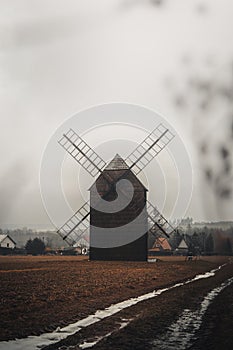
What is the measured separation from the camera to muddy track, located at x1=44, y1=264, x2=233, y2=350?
486 inches

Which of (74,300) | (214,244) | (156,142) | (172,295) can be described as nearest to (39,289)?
(74,300)

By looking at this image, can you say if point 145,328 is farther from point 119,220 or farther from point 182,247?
point 182,247

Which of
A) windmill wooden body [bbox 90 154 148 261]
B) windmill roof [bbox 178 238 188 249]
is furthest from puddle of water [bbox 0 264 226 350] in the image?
windmill roof [bbox 178 238 188 249]

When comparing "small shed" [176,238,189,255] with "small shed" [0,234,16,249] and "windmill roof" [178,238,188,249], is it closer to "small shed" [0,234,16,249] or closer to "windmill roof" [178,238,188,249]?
"windmill roof" [178,238,188,249]

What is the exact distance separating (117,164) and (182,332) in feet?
144

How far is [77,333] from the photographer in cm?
1395

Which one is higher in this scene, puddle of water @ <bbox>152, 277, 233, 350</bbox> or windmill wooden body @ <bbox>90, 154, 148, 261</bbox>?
windmill wooden body @ <bbox>90, 154, 148, 261</bbox>

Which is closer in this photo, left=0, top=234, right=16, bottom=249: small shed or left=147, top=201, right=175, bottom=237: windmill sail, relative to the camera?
left=147, top=201, right=175, bottom=237: windmill sail

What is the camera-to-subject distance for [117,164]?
57.9 meters

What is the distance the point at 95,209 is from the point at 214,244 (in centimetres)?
9855

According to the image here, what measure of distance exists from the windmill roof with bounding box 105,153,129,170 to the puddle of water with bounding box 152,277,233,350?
3761 cm

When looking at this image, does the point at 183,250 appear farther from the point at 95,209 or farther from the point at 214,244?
the point at 95,209

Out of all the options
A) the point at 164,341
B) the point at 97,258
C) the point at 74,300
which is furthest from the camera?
the point at 97,258

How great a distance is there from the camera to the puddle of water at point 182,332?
12461mm
